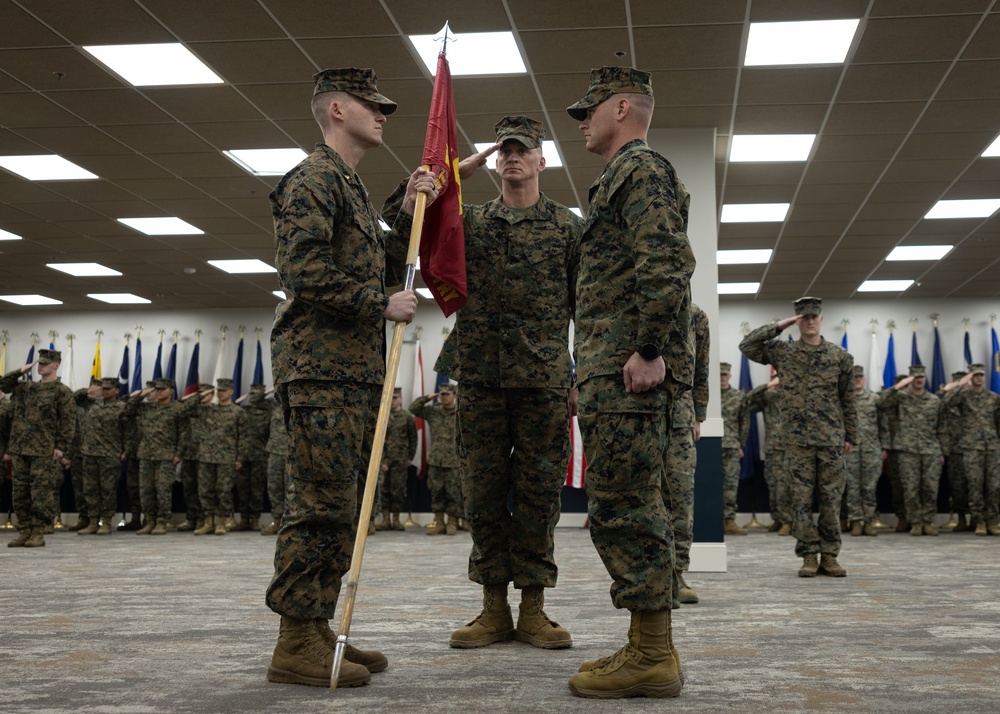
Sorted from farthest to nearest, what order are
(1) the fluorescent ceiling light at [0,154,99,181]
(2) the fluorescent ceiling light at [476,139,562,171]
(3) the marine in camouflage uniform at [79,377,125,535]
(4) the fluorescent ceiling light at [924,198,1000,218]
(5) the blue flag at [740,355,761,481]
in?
(5) the blue flag at [740,355,761,481], (3) the marine in camouflage uniform at [79,377,125,535], (4) the fluorescent ceiling light at [924,198,1000,218], (1) the fluorescent ceiling light at [0,154,99,181], (2) the fluorescent ceiling light at [476,139,562,171]

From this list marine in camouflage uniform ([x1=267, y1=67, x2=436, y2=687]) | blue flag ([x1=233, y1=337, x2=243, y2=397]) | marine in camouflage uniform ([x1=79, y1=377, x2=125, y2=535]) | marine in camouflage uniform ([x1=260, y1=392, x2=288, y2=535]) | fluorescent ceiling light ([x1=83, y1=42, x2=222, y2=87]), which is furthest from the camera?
blue flag ([x1=233, y1=337, x2=243, y2=397])

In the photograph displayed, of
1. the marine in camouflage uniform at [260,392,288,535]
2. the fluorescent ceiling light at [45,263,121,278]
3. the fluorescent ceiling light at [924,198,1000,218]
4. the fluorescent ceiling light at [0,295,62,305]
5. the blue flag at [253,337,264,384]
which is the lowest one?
the marine in camouflage uniform at [260,392,288,535]

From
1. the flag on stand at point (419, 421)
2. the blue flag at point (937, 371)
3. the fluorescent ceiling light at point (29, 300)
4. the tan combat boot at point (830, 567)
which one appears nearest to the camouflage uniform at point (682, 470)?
the tan combat boot at point (830, 567)

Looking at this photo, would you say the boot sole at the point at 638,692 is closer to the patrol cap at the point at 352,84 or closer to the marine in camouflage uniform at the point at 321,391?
the marine in camouflage uniform at the point at 321,391

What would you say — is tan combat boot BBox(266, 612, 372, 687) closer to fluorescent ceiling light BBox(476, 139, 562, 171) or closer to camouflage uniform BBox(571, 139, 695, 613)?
camouflage uniform BBox(571, 139, 695, 613)

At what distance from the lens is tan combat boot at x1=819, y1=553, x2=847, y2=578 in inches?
212

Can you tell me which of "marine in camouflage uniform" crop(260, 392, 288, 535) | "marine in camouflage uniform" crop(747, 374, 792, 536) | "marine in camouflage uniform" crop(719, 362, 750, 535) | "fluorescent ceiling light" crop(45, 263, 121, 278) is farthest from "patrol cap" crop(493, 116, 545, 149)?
"fluorescent ceiling light" crop(45, 263, 121, 278)

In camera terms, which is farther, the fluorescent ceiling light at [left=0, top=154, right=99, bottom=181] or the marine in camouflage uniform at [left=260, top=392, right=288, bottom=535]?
the marine in camouflage uniform at [left=260, top=392, right=288, bottom=535]

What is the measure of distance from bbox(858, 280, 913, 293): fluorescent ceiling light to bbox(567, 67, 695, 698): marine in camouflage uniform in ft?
38.4

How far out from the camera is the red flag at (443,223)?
3.10 metres

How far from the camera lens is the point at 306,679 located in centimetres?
244

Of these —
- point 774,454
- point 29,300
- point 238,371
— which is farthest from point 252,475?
point 774,454

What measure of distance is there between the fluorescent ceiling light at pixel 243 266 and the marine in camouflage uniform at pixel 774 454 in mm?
6568

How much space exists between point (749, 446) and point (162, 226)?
8.49m
